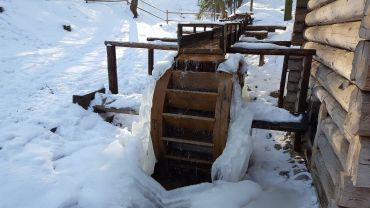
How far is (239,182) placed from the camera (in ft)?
13.3

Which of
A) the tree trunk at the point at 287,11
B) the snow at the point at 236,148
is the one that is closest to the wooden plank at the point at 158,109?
the snow at the point at 236,148

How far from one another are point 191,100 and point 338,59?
1.89 meters

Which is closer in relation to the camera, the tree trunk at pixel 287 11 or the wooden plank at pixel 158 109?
the wooden plank at pixel 158 109

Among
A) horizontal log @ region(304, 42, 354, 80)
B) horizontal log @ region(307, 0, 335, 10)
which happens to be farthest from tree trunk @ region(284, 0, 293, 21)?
horizontal log @ region(304, 42, 354, 80)

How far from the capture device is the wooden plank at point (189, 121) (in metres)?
4.18

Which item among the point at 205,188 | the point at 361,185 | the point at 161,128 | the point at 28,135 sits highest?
the point at 361,185

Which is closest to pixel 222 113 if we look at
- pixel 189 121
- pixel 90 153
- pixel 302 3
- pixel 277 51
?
pixel 189 121

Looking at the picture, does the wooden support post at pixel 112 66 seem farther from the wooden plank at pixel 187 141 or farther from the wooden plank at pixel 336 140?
the wooden plank at pixel 336 140

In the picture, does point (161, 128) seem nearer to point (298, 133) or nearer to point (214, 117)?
point (214, 117)

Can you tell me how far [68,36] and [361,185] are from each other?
13.2 meters

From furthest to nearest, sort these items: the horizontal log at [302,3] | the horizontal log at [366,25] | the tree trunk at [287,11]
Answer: the tree trunk at [287,11] → the horizontal log at [302,3] → the horizontal log at [366,25]

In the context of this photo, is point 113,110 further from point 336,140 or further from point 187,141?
point 336,140

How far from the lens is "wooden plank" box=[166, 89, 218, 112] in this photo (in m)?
4.25

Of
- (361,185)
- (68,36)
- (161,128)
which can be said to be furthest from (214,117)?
(68,36)
